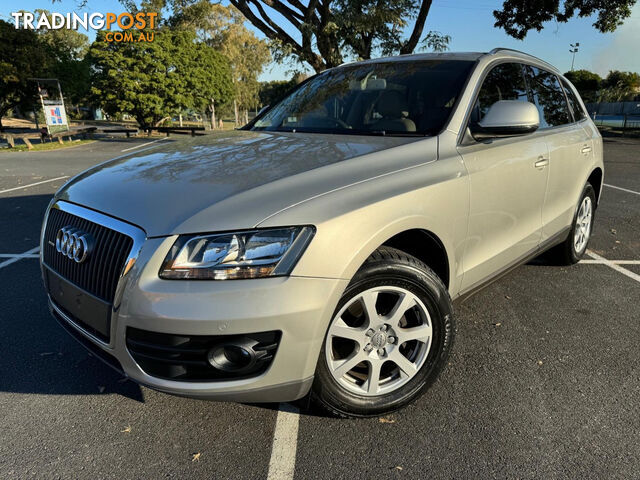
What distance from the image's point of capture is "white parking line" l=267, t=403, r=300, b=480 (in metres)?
1.97

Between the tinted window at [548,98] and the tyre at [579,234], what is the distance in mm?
753

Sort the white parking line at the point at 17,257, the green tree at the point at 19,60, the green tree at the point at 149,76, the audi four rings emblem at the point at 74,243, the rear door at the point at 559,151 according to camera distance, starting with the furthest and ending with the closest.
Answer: the green tree at the point at 149,76 → the green tree at the point at 19,60 → the white parking line at the point at 17,257 → the rear door at the point at 559,151 → the audi four rings emblem at the point at 74,243

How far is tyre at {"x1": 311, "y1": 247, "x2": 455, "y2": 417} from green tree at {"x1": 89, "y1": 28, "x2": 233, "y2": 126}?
106 feet

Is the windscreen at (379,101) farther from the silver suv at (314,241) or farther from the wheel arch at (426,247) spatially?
the wheel arch at (426,247)

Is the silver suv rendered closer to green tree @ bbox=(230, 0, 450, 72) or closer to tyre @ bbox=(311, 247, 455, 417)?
tyre @ bbox=(311, 247, 455, 417)

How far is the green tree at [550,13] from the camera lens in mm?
17062

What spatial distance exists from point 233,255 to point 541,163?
242cm

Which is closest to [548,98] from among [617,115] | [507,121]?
[507,121]

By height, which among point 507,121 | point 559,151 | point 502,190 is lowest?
point 502,190

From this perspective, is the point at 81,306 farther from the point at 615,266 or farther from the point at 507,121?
the point at 615,266

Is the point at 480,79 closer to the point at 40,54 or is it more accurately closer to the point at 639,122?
the point at 639,122

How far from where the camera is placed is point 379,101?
311 cm

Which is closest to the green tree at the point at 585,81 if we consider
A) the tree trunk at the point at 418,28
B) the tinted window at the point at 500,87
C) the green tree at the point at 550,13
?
the green tree at the point at 550,13

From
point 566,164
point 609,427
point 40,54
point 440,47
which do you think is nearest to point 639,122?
point 440,47
